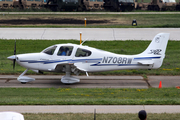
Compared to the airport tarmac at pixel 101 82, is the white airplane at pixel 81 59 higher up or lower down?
higher up

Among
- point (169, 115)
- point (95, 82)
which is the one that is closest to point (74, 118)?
point (169, 115)

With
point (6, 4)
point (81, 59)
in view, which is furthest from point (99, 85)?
point (6, 4)

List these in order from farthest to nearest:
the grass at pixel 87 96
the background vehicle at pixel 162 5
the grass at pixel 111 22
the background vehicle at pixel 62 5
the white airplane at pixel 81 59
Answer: the background vehicle at pixel 162 5 → the background vehicle at pixel 62 5 → the grass at pixel 111 22 → the white airplane at pixel 81 59 → the grass at pixel 87 96

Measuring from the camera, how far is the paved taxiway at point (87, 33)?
2698 cm

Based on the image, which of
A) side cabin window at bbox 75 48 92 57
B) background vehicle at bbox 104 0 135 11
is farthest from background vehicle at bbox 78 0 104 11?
side cabin window at bbox 75 48 92 57

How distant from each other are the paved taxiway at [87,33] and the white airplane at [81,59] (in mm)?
11070

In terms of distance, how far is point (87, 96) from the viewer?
12.7m

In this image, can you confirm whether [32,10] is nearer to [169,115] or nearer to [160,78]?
[160,78]

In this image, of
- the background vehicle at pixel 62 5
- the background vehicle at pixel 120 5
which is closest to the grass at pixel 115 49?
the background vehicle at pixel 62 5

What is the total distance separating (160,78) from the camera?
17.0 m

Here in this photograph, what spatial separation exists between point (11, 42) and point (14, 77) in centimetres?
846

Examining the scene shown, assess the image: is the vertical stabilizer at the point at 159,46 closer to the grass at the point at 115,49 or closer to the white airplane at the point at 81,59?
the white airplane at the point at 81,59

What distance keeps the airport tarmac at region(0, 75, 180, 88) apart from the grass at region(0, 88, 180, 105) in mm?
1401

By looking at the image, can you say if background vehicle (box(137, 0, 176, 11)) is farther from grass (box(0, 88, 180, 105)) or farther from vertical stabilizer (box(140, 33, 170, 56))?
grass (box(0, 88, 180, 105))
